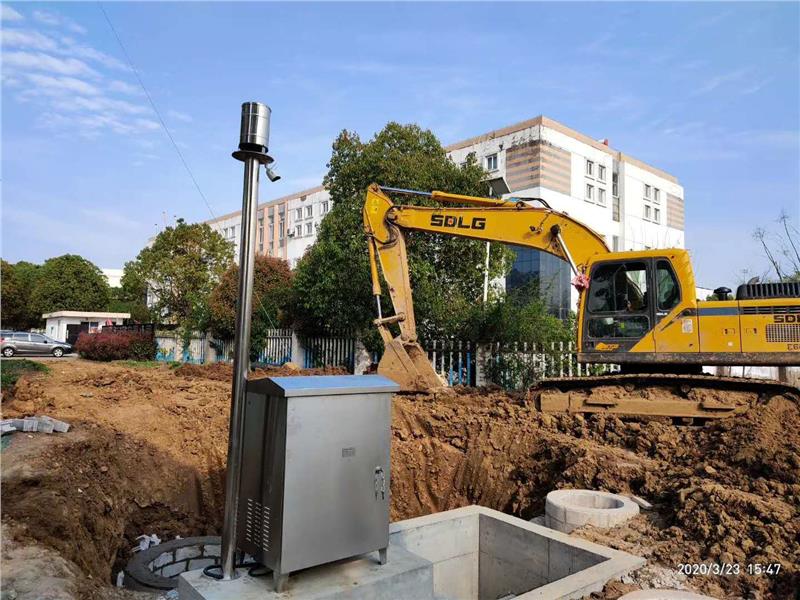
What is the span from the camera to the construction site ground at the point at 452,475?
4.56 m

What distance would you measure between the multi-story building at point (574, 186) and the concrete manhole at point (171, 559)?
18.7m

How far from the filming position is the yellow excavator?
8492 millimetres

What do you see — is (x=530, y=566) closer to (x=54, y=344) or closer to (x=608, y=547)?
(x=608, y=547)

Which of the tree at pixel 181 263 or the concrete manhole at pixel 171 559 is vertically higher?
the tree at pixel 181 263

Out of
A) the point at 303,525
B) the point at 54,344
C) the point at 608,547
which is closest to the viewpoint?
the point at 303,525

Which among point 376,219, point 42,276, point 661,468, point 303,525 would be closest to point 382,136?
point 376,219

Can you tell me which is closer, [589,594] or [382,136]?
[589,594]

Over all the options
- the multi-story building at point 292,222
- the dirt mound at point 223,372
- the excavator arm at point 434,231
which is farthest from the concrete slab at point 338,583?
the multi-story building at point 292,222

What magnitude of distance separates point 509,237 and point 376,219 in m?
2.83

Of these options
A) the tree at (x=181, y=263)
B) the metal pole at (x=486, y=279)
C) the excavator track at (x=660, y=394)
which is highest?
the tree at (x=181, y=263)

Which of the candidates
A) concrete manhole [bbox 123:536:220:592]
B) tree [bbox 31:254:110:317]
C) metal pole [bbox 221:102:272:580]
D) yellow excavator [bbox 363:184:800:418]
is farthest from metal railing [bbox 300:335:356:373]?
tree [bbox 31:254:110:317]

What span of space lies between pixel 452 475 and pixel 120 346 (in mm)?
22906

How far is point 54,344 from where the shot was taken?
1304 inches
